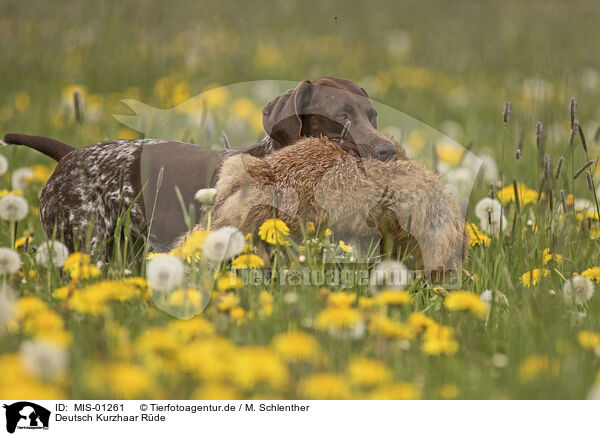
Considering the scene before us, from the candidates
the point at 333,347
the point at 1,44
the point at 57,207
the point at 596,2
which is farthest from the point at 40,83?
the point at 596,2

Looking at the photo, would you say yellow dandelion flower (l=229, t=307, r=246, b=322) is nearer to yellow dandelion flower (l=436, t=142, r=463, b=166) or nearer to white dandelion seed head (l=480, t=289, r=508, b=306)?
white dandelion seed head (l=480, t=289, r=508, b=306)

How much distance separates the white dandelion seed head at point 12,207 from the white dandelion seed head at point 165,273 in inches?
53.8

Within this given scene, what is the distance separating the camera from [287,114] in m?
4.28

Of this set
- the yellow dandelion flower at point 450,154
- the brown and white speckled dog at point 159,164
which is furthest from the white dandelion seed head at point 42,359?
the yellow dandelion flower at point 450,154

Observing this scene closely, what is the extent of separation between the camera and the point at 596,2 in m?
9.92

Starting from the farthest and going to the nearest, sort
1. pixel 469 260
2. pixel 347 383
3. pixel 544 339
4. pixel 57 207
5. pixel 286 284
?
pixel 57 207
pixel 469 260
pixel 286 284
pixel 544 339
pixel 347 383

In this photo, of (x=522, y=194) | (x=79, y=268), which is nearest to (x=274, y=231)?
(x=79, y=268)

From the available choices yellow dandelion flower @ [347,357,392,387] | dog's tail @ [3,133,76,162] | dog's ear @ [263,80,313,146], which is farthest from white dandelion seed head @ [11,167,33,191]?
yellow dandelion flower @ [347,357,392,387]

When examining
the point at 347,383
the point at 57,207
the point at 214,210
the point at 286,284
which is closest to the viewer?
the point at 347,383

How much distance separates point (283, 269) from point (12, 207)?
163 centimetres

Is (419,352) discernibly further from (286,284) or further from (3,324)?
(3,324)

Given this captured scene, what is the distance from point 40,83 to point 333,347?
243 inches

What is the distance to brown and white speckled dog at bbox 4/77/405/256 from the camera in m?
3.71

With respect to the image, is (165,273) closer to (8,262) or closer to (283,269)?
(283,269)
